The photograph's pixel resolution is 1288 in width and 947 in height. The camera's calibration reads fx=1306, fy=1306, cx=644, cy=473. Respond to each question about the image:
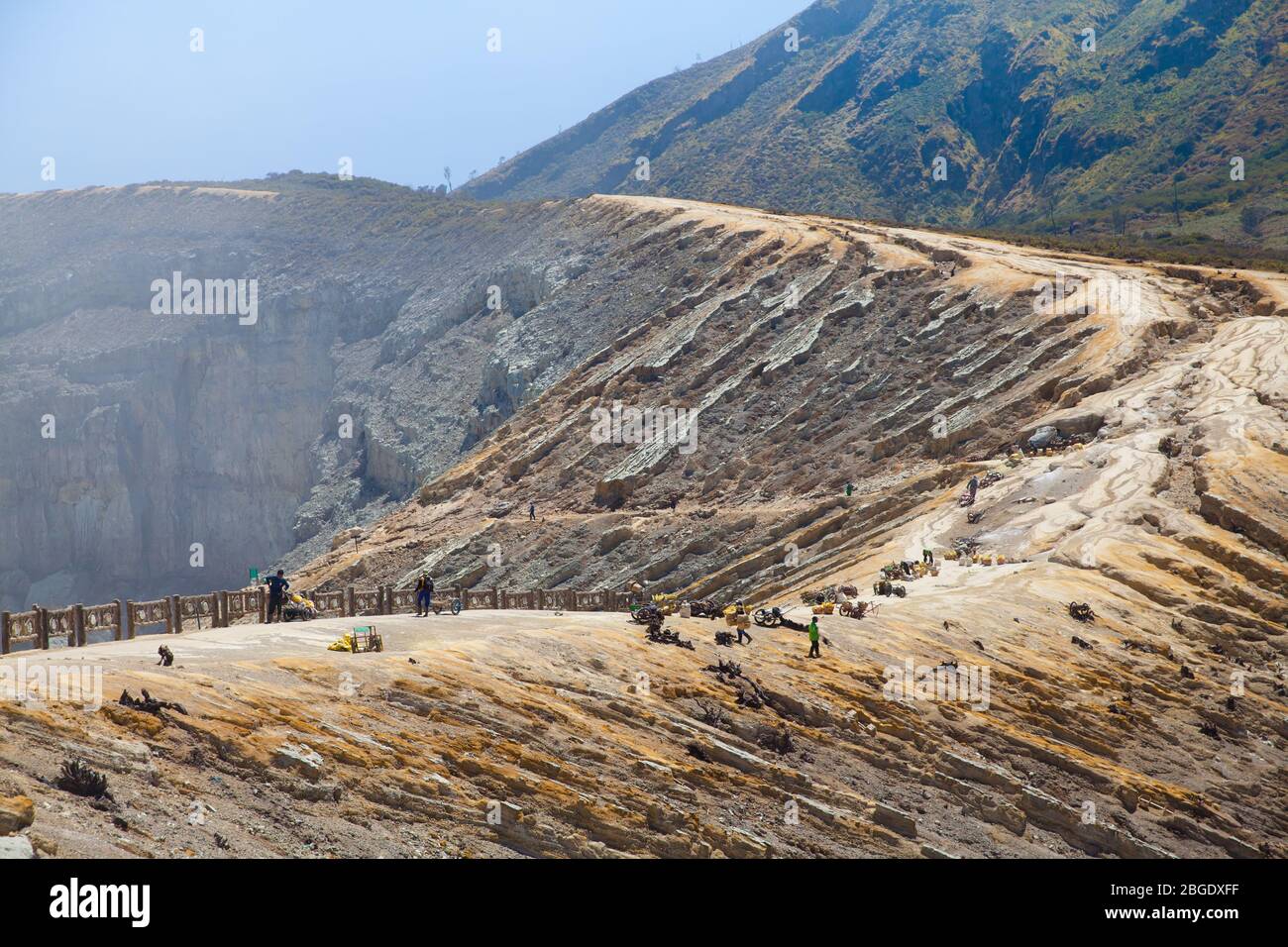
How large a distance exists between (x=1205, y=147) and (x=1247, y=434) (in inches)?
2860

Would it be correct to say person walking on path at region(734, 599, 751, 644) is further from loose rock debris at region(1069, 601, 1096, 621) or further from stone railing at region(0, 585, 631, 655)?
loose rock debris at region(1069, 601, 1096, 621)

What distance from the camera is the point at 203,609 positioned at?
2520cm

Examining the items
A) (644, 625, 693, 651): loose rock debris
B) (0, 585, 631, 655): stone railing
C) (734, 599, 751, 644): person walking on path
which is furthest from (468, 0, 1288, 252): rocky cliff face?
(644, 625, 693, 651): loose rock debris

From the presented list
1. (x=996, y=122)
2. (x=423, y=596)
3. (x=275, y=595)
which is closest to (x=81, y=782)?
(x=275, y=595)

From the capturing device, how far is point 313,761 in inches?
574

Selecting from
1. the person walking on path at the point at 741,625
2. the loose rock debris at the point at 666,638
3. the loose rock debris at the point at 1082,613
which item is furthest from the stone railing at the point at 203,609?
the loose rock debris at the point at 1082,613

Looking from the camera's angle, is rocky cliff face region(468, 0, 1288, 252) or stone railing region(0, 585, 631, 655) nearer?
stone railing region(0, 585, 631, 655)

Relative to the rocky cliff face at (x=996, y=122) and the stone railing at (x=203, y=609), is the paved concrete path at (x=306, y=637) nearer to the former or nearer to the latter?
the stone railing at (x=203, y=609)

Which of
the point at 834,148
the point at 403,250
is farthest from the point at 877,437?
the point at 834,148

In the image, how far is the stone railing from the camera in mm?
19578

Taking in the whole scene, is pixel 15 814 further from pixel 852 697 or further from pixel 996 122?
pixel 996 122

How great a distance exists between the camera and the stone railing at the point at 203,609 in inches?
771

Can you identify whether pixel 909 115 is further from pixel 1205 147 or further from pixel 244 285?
pixel 244 285

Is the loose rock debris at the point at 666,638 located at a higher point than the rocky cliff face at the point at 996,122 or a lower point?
lower
